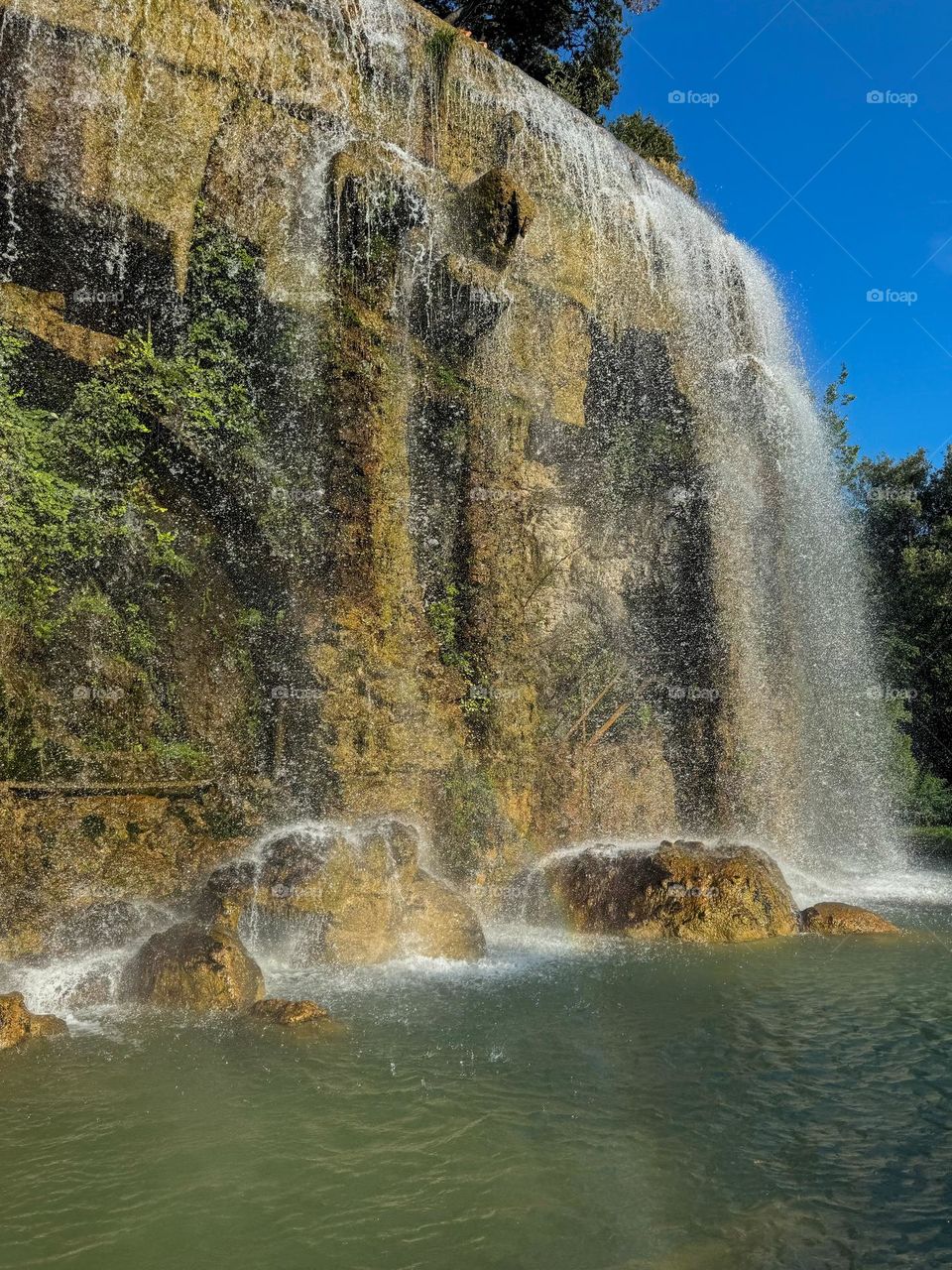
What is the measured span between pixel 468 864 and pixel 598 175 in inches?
488

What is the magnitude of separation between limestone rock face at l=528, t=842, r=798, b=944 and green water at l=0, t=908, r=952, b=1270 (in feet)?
7.14

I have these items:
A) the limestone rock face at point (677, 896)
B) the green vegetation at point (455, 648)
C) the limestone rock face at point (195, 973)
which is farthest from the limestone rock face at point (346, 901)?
the green vegetation at point (455, 648)

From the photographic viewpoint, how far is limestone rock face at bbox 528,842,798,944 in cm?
1095

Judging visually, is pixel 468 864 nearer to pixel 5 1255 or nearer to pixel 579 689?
pixel 579 689

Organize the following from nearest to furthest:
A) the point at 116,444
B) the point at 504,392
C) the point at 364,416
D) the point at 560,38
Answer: the point at 116,444 → the point at 364,416 → the point at 504,392 → the point at 560,38

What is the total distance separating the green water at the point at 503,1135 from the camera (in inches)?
182

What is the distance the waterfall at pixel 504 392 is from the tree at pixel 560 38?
655 centimetres

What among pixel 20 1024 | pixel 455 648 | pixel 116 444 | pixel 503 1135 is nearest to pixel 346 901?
pixel 20 1024

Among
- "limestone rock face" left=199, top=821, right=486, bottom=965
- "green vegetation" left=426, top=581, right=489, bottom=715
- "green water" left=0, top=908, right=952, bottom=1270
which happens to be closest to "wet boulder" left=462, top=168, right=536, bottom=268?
"green vegetation" left=426, top=581, right=489, bottom=715

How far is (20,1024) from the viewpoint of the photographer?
7359 millimetres

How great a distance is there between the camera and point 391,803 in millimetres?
11742

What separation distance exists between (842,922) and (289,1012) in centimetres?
698

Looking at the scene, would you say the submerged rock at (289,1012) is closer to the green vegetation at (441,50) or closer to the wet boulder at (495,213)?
the wet boulder at (495,213)

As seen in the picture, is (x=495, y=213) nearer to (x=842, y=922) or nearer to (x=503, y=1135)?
(x=842, y=922)
